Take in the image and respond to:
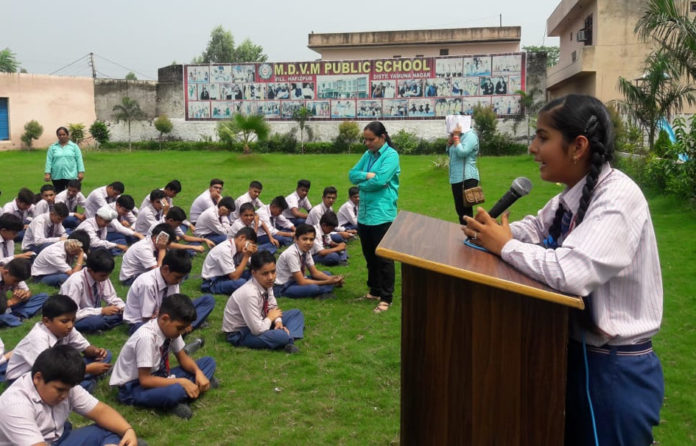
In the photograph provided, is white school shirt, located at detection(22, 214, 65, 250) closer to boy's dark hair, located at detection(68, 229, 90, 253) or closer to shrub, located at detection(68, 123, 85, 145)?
boy's dark hair, located at detection(68, 229, 90, 253)

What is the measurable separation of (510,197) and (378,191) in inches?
142

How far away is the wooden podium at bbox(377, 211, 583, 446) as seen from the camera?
1589 mm

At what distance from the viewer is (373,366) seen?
435 centimetres

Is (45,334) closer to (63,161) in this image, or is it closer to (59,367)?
(59,367)

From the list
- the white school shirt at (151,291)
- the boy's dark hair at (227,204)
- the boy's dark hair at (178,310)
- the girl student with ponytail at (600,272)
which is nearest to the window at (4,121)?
the boy's dark hair at (227,204)

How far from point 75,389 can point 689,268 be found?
5.92 metres

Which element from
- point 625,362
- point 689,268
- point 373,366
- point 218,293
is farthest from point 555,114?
point 689,268

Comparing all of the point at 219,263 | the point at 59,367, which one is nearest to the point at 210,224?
the point at 219,263

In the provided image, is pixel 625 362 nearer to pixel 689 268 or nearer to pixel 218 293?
pixel 218 293

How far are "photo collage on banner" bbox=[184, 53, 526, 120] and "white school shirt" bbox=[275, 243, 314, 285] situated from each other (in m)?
17.1

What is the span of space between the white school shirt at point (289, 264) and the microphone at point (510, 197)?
4283 millimetres

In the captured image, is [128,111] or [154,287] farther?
[128,111]

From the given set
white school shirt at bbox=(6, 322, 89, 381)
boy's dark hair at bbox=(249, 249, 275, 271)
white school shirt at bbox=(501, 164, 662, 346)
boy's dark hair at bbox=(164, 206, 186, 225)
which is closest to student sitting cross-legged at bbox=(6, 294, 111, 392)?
white school shirt at bbox=(6, 322, 89, 381)

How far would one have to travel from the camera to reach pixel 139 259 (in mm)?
6336
